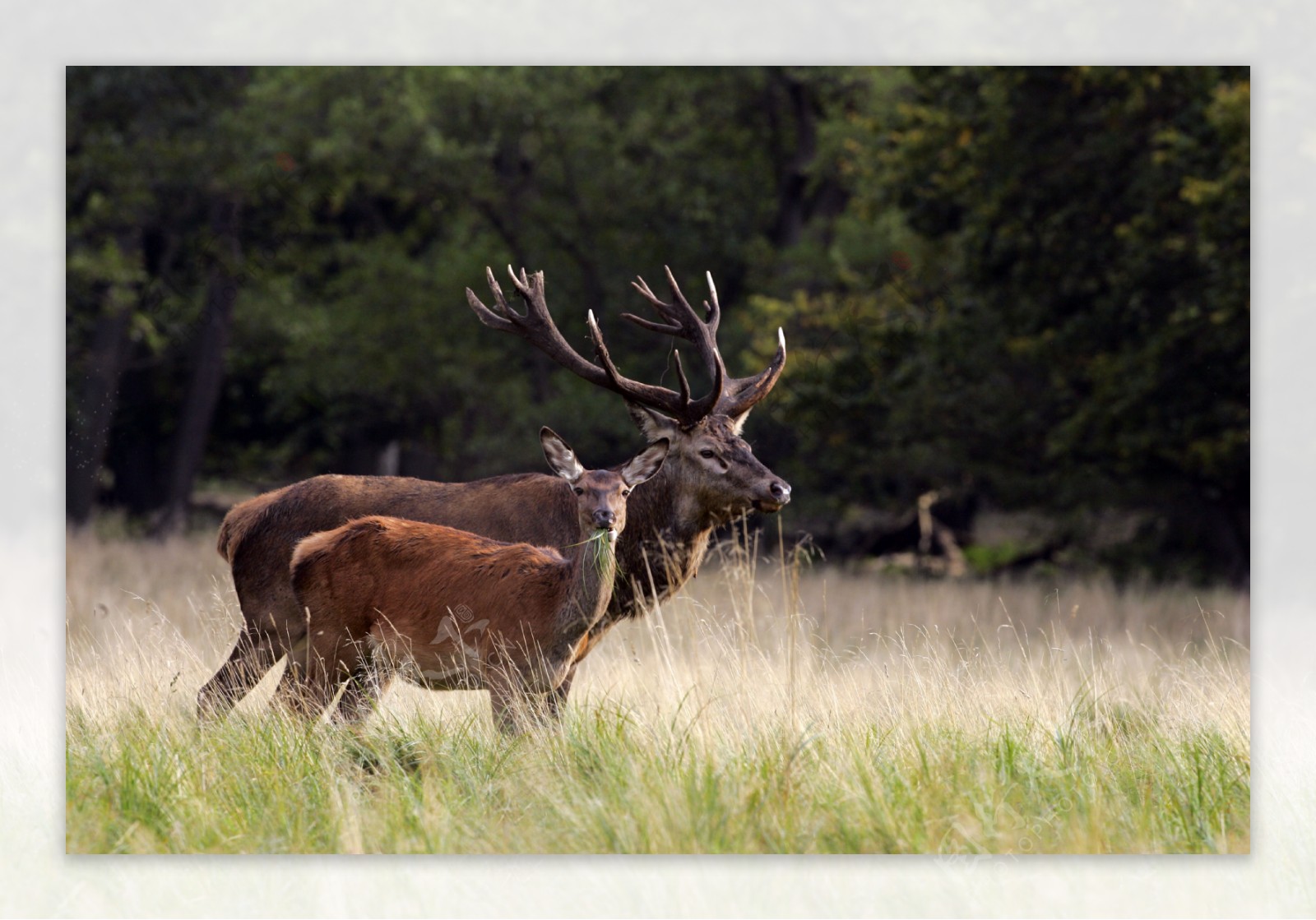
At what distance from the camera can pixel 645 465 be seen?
5430mm

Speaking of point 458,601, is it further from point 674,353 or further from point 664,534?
point 674,353

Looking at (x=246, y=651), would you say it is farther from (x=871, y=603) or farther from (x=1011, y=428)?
(x=1011, y=428)

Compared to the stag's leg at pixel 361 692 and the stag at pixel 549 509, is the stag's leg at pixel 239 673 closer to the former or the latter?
the stag at pixel 549 509

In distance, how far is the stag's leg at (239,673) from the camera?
225 inches

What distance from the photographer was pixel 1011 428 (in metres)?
13.6

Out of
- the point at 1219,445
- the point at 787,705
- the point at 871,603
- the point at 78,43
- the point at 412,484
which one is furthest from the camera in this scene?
the point at 871,603

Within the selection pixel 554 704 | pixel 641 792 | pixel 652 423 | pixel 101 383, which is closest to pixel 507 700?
pixel 554 704

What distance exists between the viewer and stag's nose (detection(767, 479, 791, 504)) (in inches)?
231

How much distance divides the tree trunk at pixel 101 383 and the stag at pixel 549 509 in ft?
12.9

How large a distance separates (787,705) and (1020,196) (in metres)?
6.87

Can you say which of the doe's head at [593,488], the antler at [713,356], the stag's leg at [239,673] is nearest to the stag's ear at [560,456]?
the doe's head at [593,488]

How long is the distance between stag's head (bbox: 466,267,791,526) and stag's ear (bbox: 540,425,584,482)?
69cm

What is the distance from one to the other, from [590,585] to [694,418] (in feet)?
3.89

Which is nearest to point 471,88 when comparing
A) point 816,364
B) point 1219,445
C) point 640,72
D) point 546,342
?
point 640,72
